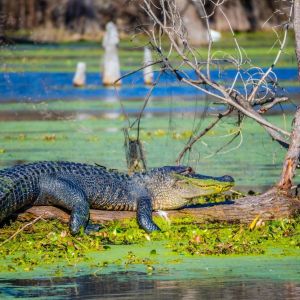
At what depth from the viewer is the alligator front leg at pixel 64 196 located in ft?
32.5

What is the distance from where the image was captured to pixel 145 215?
33.1ft

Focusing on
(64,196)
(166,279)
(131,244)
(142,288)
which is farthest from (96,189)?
(142,288)

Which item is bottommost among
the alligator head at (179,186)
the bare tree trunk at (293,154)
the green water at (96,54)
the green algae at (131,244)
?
the green water at (96,54)

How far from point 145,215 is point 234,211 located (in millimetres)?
735

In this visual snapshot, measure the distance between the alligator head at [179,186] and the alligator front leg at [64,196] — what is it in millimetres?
658

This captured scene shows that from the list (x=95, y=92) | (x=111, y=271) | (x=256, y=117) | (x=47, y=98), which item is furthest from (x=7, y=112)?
(x=111, y=271)

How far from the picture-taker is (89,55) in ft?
135

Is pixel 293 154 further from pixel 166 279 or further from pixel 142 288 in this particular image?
pixel 142 288

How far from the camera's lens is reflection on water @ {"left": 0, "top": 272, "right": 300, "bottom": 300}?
7617 mm

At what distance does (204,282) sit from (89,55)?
3336cm

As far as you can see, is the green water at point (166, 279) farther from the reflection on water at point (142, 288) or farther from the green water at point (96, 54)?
the green water at point (96, 54)

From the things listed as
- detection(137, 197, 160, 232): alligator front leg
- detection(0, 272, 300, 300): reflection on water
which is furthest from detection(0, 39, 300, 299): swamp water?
detection(137, 197, 160, 232): alligator front leg

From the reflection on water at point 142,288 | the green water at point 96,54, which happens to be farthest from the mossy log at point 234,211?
the green water at point 96,54

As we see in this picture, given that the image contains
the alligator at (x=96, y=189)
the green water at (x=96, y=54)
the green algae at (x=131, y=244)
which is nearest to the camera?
the green algae at (x=131, y=244)
